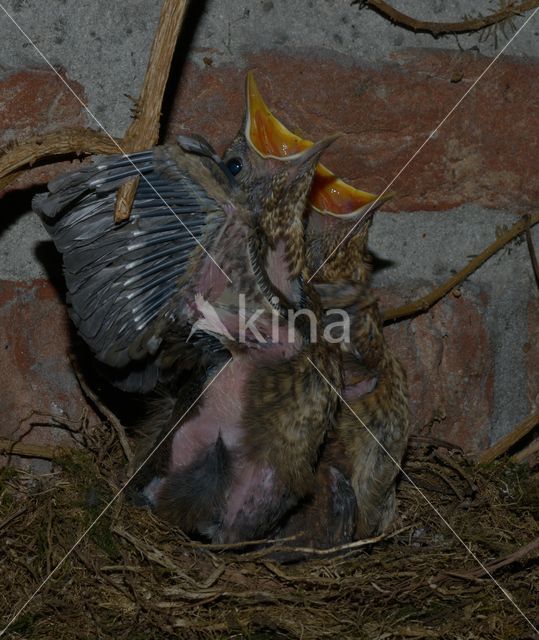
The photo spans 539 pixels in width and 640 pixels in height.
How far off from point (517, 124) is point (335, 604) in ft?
2.79

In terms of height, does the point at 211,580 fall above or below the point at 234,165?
below

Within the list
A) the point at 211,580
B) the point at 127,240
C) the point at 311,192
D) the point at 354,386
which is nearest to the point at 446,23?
the point at 311,192

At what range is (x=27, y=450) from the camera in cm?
158

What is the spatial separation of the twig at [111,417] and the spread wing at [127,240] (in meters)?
0.19

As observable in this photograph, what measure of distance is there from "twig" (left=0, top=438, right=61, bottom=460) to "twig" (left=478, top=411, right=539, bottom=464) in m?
0.63

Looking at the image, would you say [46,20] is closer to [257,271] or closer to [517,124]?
[257,271]

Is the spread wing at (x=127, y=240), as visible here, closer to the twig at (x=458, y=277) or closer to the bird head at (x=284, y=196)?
the bird head at (x=284, y=196)

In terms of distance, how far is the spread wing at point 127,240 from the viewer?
1.30 m

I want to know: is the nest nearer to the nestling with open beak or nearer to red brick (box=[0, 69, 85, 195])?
the nestling with open beak

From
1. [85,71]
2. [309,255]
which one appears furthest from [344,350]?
[85,71]

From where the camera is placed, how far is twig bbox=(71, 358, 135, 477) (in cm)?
153

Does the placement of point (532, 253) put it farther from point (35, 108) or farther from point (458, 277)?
point (35, 108)

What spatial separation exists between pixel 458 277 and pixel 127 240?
2.12 feet

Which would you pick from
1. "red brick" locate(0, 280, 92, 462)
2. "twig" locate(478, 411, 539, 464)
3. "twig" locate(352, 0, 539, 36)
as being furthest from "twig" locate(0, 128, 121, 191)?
"twig" locate(478, 411, 539, 464)
